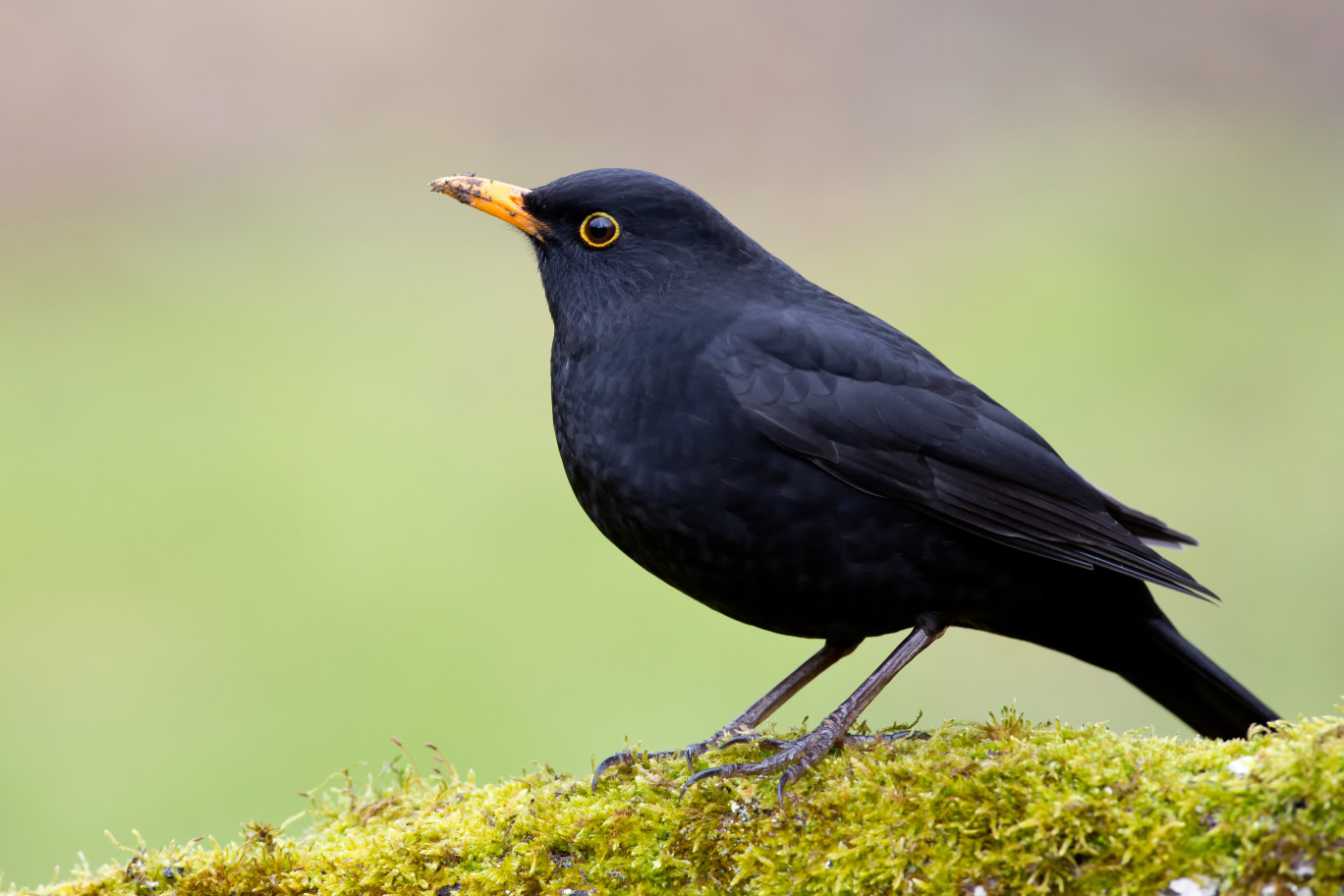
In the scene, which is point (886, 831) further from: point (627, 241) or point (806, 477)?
point (627, 241)

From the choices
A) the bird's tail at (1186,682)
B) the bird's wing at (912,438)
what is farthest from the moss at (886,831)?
the bird's tail at (1186,682)

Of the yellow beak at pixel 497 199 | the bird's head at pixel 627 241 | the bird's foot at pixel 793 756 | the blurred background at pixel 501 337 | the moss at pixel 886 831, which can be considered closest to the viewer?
the moss at pixel 886 831

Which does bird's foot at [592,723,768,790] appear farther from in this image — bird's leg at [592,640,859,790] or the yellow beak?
the yellow beak

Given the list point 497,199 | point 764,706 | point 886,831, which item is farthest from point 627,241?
point 886,831

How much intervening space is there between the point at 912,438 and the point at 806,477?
37 centimetres

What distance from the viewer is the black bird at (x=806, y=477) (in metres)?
3.15

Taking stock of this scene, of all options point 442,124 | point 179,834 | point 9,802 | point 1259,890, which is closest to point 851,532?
point 1259,890

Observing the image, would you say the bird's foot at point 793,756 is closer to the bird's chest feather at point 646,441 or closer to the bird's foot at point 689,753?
the bird's foot at point 689,753

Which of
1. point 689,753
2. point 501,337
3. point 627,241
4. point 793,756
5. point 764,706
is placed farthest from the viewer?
point 501,337

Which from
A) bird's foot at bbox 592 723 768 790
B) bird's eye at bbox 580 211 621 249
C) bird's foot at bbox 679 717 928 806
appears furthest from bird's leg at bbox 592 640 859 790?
bird's eye at bbox 580 211 621 249

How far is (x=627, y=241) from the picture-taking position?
3781 millimetres

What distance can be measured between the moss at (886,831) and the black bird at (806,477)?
0.17 meters

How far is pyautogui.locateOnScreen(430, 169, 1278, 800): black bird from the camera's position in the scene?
10.3ft

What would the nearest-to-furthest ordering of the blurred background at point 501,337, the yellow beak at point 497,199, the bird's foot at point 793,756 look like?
the bird's foot at point 793,756, the yellow beak at point 497,199, the blurred background at point 501,337
